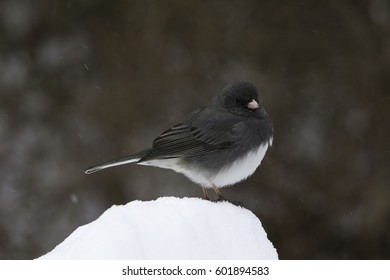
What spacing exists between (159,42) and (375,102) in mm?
2264

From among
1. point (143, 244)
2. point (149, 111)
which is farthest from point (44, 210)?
point (143, 244)

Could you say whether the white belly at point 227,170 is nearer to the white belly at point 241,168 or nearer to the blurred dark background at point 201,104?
the white belly at point 241,168

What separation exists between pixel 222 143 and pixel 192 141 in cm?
17

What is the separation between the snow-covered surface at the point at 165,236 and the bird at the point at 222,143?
1.26 meters

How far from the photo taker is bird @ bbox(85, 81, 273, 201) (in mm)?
3207

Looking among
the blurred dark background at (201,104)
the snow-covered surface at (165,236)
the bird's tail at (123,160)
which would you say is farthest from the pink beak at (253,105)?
the blurred dark background at (201,104)

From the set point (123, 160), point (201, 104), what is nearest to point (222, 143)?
point (123, 160)

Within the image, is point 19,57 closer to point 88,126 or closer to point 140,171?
point 88,126

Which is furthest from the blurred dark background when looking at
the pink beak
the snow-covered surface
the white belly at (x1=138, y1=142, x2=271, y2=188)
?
the snow-covered surface

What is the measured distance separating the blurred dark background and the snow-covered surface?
149 inches

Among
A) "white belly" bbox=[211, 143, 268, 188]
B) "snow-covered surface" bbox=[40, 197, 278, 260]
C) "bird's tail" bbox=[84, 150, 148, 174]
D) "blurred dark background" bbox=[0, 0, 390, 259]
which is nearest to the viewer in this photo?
"snow-covered surface" bbox=[40, 197, 278, 260]

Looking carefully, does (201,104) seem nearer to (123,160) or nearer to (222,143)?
(222,143)

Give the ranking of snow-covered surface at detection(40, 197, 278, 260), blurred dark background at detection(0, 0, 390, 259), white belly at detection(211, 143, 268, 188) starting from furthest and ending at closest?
blurred dark background at detection(0, 0, 390, 259) → white belly at detection(211, 143, 268, 188) → snow-covered surface at detection(40, 197, 278, 260)

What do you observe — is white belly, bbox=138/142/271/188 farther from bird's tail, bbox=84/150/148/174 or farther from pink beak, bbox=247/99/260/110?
pink beak, bbox=247/99/260/110
